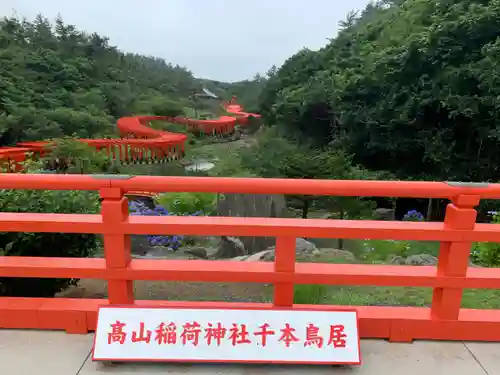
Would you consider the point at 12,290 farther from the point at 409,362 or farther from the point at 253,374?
the point at 409,362

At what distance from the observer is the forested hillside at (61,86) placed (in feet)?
65.0

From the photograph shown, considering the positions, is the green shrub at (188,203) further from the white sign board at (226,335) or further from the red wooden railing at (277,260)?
the white sign board at (226,335)

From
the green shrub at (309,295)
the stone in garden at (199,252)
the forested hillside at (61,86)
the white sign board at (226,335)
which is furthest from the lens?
the forested hillside at (61,86)

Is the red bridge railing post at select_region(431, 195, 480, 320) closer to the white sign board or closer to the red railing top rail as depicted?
the red railing top rail

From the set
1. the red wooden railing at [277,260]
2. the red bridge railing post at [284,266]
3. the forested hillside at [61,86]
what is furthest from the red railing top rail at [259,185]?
the forested hillside at [61,86]

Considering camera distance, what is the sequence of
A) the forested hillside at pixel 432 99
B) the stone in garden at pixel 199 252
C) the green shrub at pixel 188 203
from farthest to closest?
the forested hillside at pixel 432 99
the green shrub at pixel 188 203
the stone in garden at pixel 199 252

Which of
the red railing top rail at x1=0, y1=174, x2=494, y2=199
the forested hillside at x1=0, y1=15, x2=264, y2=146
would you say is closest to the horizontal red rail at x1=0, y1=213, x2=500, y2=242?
the red railing top rail at x1=0, y1=174, x2=494, y2=199

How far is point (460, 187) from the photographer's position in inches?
98.2

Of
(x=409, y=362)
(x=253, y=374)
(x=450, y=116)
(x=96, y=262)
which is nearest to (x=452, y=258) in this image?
(x=409, y=362)

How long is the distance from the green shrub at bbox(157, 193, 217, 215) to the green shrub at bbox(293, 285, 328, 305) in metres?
5.09

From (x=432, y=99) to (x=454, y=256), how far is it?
464 inches

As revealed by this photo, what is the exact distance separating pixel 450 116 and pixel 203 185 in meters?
11.9

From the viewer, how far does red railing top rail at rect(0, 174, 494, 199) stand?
2.50 meters

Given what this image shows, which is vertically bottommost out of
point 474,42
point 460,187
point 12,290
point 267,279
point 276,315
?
point 12,290
